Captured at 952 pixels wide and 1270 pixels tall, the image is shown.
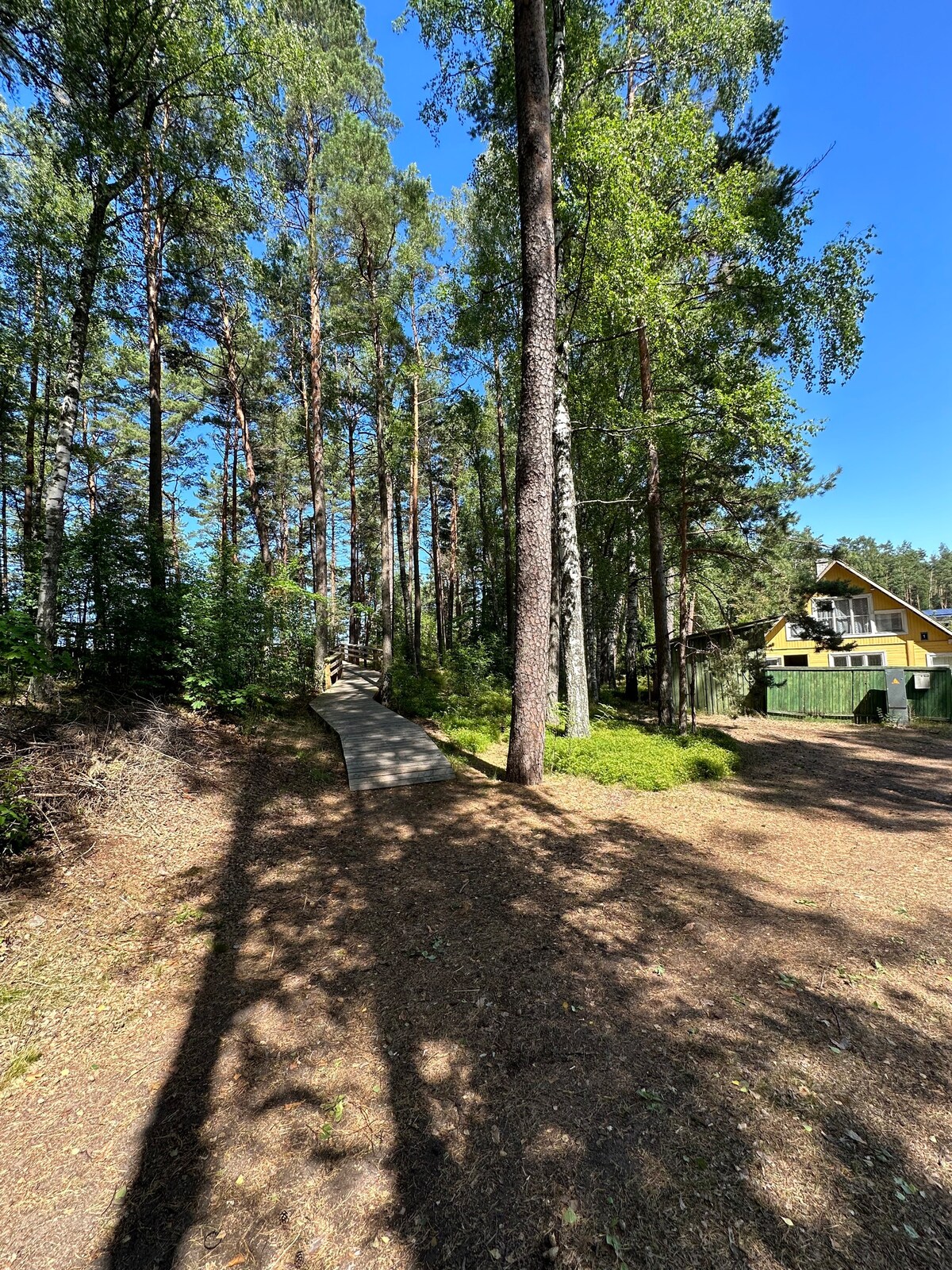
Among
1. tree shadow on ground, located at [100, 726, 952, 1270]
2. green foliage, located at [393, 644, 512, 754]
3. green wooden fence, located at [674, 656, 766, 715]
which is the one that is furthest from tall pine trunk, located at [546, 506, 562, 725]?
green wooden fence, located at [674, 656, 766, 715]

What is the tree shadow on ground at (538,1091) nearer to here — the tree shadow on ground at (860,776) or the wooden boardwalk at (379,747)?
the wooden boardwalk at (379,747)

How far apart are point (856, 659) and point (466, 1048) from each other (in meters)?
24.8

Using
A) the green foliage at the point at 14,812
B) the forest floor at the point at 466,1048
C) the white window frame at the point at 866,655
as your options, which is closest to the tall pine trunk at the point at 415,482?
the forest floor at the point at 466,1048

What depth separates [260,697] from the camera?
27.2 feet

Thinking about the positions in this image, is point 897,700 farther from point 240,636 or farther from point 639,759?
point 240,636

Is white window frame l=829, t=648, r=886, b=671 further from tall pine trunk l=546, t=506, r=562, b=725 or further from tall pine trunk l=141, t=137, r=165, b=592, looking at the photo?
tall pine trunk l=141, t=137, r=165, b=592

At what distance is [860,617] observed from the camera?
68.3ft

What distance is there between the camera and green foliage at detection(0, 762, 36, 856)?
3533mm

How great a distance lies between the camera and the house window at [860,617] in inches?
794

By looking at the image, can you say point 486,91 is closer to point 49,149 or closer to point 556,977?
point 49,149

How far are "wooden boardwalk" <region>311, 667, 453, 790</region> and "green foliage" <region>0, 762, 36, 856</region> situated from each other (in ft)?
10.6

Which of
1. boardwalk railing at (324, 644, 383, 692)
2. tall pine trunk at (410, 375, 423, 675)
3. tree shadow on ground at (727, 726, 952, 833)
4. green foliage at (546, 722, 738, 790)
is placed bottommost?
tree shadow on ground at (727, 726, 952, 833)

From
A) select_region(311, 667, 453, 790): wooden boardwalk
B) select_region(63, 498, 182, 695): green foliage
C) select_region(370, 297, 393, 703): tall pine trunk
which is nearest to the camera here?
select_region(63, 498, 182, 695): green foliage

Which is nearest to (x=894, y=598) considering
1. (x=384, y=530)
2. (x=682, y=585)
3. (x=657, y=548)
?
(x=657, y=548)
